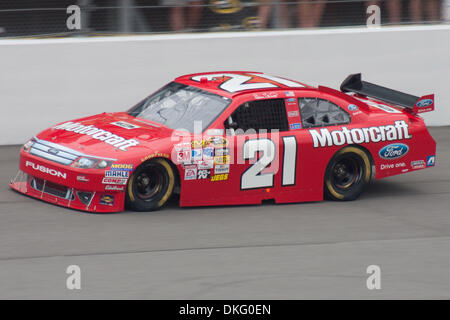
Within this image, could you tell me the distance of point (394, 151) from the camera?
948cm

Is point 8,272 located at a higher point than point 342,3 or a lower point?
lower

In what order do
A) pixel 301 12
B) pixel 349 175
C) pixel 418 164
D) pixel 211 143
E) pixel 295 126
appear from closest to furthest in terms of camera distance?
pixel 211 143, pixel 295 126, pixel 349 175, pixel 418 164, pixel 301 12

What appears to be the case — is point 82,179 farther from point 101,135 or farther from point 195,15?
point 195,15

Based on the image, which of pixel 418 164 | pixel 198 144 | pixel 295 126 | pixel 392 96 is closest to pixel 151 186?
pixel 198 144

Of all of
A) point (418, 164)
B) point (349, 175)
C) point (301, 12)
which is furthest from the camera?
point (301, 12)

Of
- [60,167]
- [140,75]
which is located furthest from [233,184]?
[140,75]

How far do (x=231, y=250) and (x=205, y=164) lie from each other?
1368 mm

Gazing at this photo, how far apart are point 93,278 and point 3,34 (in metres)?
6.41

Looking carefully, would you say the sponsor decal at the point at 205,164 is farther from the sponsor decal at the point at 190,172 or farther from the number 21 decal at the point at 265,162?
the number 21 decal at the point at 265,162

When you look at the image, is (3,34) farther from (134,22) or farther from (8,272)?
(8,272)

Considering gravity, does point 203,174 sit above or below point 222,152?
below

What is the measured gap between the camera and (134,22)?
12180 mm

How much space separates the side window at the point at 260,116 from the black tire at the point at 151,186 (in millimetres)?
906

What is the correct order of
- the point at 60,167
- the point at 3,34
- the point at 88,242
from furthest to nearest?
the point at 3,34 < the point at 60,167 < the point at 88,242
